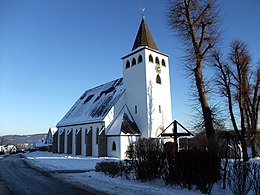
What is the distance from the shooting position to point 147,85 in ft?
103

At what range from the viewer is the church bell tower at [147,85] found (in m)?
30.7

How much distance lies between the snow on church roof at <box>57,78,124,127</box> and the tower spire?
7096mm

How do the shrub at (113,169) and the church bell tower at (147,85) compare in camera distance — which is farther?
the church bell tower at (147,85)

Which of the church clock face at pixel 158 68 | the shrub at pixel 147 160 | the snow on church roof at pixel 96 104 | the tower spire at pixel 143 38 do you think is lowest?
the shrub at pixel 147 160

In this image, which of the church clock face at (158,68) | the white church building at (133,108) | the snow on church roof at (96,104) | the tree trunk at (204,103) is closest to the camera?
the tree trunk at (204,103)

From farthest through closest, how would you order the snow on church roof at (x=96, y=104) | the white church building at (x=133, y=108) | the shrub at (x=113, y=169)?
1. the snow on church roof at (x=96, y=104)
2. the white church building at (x=133, y=108)
3. the shrub at (x=113, y=169)

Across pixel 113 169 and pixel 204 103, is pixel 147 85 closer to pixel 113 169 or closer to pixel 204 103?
pixel 204 103

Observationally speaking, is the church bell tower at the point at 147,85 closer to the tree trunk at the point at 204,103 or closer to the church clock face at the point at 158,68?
the church clock face at the point at 158,68

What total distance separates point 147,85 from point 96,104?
432 inches

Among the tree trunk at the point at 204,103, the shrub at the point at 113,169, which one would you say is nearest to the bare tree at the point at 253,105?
the tree trunk at the point at 204,103

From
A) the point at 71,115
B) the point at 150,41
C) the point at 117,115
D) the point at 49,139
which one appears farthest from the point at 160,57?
the point at 49,139

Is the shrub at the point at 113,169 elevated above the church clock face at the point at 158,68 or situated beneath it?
situated beneath

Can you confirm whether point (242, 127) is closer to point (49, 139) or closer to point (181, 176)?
point (181, 176)

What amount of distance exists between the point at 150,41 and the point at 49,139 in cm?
6205
